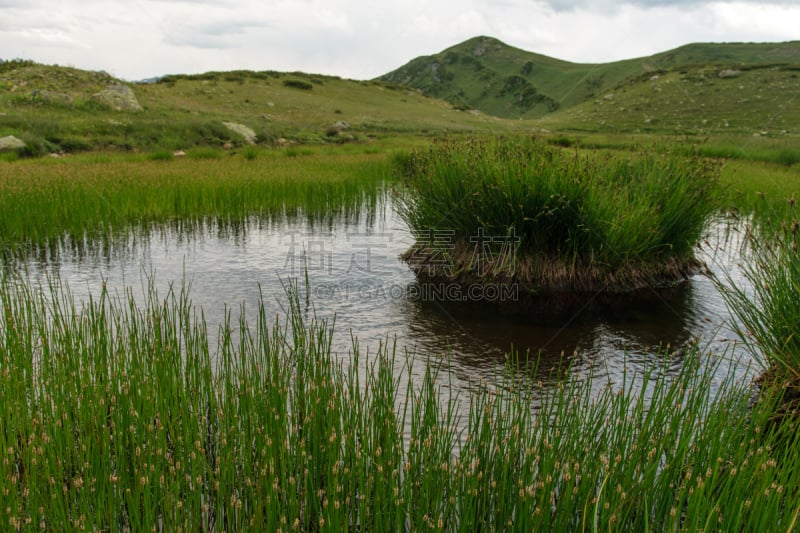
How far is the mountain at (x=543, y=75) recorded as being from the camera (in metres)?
125

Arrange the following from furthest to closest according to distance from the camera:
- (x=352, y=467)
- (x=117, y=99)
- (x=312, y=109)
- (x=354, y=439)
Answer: (x=312, y=109) → (x=117, y=99) → (x=354, y=439) → (x=352, y=467)

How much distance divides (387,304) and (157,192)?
344 inches

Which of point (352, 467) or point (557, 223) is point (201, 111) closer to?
point (557, 223)

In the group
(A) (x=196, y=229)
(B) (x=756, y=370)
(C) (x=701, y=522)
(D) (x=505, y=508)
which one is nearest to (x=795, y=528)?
(C) (x=701, y=522)

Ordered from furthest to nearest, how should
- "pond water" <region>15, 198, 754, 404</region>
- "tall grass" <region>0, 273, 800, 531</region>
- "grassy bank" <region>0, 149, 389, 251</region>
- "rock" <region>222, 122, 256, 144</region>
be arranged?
"rock" <region>222, 122, 256, 144</region>
"grassy bank" <region>0, 149, 389, 251</region>
"pond water" <region>15, 198, 754, 404</region>
"tall grass" <region>0, 273, 800, 531</region>

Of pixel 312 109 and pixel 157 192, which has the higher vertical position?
pixel 312 109

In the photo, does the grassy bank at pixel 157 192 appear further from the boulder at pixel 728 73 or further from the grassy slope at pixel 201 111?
the boulder at pixel 728 73

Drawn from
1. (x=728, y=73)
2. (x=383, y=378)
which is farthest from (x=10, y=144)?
(x=728, y=73)

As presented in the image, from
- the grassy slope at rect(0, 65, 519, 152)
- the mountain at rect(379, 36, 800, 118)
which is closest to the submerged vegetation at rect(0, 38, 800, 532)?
the grassy slope at rect(0, 65, 519, 152)

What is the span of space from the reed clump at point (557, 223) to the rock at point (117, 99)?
1309 inches

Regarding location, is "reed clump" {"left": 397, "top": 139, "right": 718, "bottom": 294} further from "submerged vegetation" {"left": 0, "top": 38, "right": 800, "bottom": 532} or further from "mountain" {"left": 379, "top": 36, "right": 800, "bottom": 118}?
"mountain" {"left": 379, "top": 36, "right": 800, "bottom": 118}

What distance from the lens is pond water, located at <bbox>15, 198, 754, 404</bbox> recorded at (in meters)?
6.78

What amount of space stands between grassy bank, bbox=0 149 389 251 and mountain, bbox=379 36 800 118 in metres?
80.8

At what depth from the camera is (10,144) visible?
21578 millimetres
